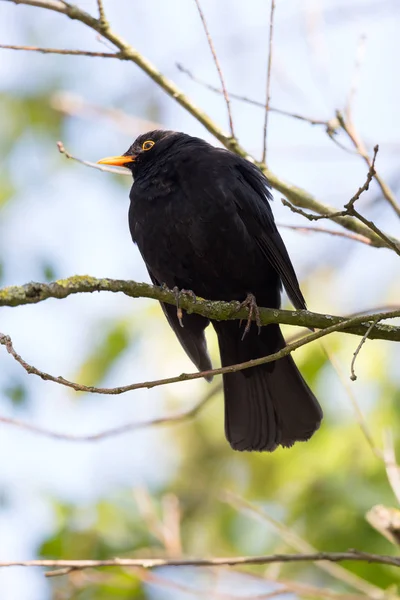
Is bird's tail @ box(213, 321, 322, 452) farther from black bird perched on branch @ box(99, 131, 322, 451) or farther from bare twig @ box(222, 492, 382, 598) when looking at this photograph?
bare twig @ box(222, 492, 382, 598)

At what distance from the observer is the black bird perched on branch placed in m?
4.31

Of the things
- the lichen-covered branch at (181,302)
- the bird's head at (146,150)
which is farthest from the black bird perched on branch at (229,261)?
the lichen-covered branch at (181,302)

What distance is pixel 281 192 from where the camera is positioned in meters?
4.24

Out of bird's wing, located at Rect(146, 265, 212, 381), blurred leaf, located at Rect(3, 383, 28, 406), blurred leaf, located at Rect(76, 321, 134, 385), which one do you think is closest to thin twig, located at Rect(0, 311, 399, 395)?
bird's wing, located at Rect(146, 265, 212, 381)

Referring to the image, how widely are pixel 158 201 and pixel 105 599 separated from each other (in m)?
2.50

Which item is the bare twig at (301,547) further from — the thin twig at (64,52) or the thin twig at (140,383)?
the thin twig at (64,52)

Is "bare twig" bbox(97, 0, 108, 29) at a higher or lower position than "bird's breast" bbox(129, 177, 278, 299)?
higher

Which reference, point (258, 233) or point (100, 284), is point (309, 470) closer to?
point (258, 233)

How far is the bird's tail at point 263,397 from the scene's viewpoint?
4.56m

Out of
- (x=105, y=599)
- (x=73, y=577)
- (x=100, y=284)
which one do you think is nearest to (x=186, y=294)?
(x=100, y=284)

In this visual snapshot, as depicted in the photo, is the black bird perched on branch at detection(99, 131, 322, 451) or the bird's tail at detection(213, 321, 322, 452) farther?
the bird's tail at detection(213, 321, 322, 452)

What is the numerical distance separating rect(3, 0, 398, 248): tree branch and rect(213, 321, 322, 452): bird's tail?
2.78ft

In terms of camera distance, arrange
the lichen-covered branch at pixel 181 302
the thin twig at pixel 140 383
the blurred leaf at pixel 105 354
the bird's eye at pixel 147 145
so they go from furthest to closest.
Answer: the blurred leaf at pixel 105 354 < the bird's eye at pixel 147 145 < the thin twig at pixel 140 383 < the lichen-covered branch at pixel 181 302

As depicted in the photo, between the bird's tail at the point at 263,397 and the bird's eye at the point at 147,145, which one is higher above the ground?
the bird's eye at the point at 147,145
